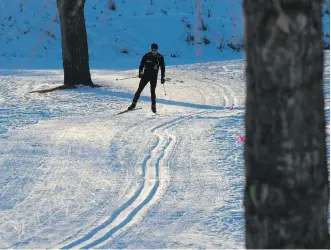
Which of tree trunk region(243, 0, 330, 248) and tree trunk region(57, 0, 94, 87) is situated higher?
tree trunk region(57, 0, 94, 87)

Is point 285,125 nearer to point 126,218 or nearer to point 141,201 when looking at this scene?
point 126,218

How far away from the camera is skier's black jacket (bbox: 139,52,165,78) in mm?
15688

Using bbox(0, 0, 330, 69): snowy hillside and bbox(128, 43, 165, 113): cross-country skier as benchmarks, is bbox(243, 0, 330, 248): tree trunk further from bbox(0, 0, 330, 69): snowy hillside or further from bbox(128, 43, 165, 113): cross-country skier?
bbox(0, 0, 330, 69): snowy hillside

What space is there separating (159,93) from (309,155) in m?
16.1

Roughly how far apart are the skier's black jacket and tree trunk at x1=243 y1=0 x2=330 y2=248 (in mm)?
11638

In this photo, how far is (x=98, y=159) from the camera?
11.8 meters

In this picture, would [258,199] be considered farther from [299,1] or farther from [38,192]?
[38,192]

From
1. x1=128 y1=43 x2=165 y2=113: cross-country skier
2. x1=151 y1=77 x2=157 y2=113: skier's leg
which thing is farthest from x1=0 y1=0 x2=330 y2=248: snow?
x1=128 y1=43 x2=165 y2=113: cross-country skier

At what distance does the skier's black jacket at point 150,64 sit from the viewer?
618 inches

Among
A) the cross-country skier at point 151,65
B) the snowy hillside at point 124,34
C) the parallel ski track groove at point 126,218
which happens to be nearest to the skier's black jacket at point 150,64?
the cross-country skier at point 151,65

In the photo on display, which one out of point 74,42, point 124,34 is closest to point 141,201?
point 74,42

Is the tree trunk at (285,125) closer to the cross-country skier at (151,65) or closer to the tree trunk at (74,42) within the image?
the cross-country skier at (151,65)

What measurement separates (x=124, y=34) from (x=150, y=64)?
44.7 feet

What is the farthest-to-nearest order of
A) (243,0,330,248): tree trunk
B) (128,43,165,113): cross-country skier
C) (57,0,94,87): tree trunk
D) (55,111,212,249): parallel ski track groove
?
(57,0,94,87): tree trunk < (128,43,165,113): cross-country skier < (55,111,212,249): parallel ski track groove < (243,0,330,248): tree trunk
